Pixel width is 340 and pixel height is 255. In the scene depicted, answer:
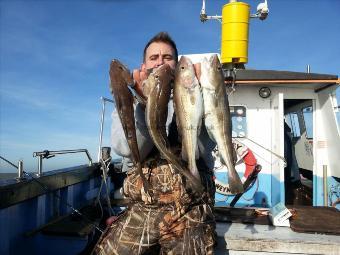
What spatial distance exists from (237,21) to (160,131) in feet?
17.7

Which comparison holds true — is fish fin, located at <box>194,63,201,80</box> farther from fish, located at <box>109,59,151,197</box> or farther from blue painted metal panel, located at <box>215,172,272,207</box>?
→ blue painted metal panel, located at <box>215,172,272,207</box>

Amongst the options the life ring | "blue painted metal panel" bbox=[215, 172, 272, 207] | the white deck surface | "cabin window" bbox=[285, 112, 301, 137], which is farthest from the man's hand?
"cabin window" bbox=[285, 112, 301, 137]

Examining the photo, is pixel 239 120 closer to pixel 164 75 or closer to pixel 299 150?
pixel 299 150

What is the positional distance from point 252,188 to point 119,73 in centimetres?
535

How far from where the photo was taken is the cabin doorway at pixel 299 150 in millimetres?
7977

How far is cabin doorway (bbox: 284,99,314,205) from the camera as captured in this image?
26.2 feet

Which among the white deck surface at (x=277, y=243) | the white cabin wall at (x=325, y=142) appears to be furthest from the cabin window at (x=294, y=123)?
the white deck surface at (x=277, y=243)

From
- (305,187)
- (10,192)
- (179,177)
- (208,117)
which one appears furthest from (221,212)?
(305,187)

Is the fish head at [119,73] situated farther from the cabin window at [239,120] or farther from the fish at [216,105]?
the cabin window at [239,120]

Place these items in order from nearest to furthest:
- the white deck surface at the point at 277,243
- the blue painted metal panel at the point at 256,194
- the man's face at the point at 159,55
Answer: the man's face at the point at 159,55
the white deck surface at the point at 277,243
the blue painted metal panel at the point at 256,194

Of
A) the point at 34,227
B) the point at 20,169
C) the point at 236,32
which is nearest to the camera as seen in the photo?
the point at 20,169

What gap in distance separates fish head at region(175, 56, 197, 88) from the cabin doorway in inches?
224

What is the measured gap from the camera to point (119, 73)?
249 centimetres

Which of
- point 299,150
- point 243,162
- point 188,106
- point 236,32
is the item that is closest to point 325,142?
point 243,162
